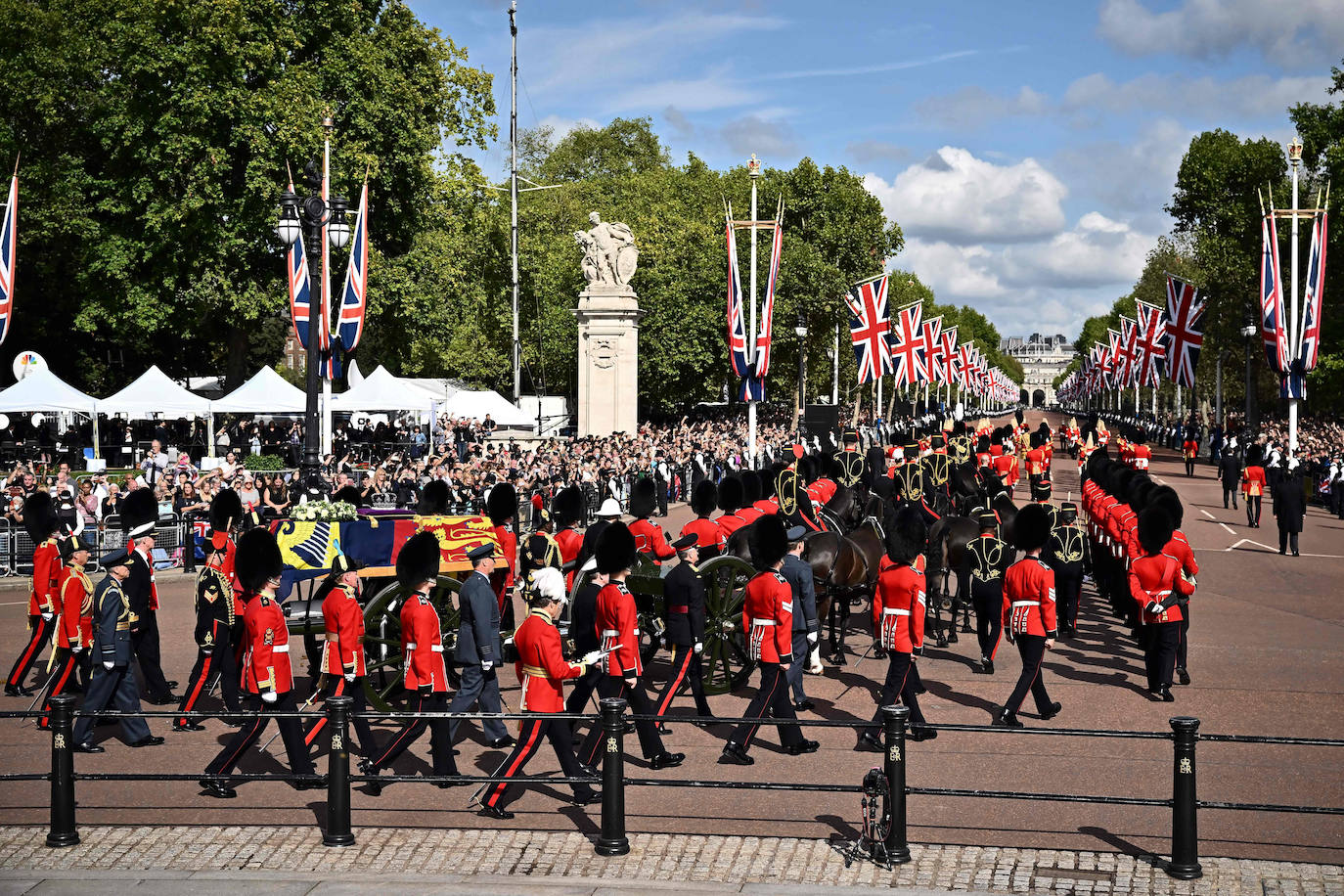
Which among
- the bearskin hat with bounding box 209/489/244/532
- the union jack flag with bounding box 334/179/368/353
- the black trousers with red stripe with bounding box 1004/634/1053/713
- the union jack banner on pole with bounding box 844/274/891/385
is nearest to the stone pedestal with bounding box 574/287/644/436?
the union jack banner on pole with bounding box 844/274/891/385

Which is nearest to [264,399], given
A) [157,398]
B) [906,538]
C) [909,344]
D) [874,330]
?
[157,398]

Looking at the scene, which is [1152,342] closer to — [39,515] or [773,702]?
[773,702]

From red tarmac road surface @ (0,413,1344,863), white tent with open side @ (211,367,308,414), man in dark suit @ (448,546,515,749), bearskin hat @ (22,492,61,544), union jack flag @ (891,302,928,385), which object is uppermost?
union jack flag @ (891,302,928,385)

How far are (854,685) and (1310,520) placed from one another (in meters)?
21.0

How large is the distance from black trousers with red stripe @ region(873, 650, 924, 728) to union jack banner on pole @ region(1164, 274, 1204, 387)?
31.4 metres

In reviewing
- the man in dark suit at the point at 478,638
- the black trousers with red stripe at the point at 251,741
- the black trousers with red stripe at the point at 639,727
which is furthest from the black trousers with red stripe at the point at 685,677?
the black trousers with red stripe at the point at 251,741

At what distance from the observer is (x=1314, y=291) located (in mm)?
30062

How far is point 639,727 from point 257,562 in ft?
9.27

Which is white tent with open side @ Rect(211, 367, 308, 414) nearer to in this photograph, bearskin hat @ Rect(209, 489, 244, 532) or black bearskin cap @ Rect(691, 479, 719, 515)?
bearskin hat @ Rect(209, 489, 244, 532)

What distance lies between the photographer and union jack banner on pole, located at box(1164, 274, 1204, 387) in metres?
37.9

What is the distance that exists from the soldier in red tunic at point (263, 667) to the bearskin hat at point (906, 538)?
4.51 m

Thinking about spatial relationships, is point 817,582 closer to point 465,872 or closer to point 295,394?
point 465,872

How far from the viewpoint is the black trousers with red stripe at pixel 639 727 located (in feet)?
28.3

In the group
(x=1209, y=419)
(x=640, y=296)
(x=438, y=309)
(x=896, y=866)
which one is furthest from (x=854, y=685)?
(x=1209, y=419)
